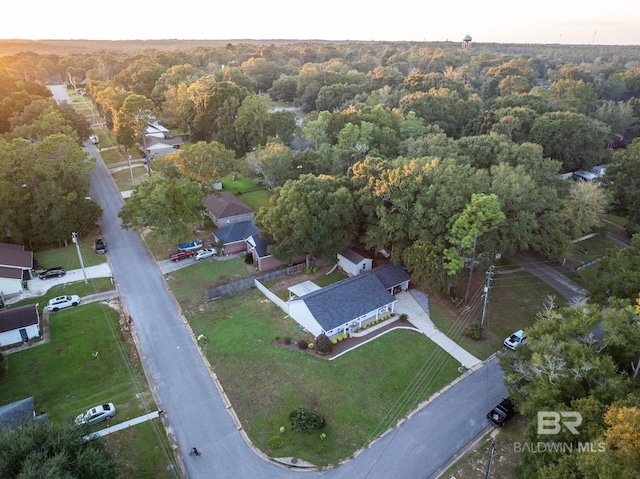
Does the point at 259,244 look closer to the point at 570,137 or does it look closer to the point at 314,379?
the point at 314,379

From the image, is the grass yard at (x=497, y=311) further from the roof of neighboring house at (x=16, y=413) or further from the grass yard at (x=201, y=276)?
the roof of neighboring house at (x=16, y=413)

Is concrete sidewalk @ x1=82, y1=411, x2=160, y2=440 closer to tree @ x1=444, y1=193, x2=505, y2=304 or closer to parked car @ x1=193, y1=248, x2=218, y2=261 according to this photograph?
parked car @ x1=193, y1=248, x2=218, y2=261

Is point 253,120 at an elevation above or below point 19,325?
above

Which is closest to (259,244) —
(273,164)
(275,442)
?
(273,164)

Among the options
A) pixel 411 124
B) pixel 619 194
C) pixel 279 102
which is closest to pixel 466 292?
pixel 619 194

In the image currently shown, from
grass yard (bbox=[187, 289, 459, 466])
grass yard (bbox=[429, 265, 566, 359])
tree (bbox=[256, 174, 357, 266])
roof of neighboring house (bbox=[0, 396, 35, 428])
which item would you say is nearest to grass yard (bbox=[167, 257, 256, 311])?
grass yard (bbox=[187, 289, 459, 466])
